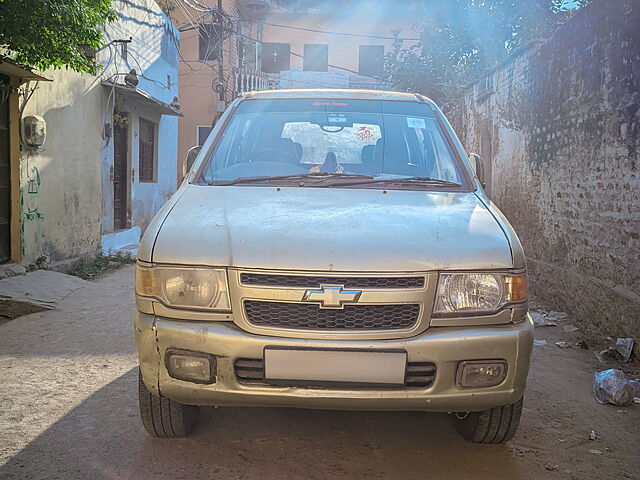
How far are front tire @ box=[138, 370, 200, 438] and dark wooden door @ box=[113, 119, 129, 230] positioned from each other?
27.7 ft

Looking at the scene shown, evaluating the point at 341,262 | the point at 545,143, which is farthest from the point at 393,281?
the point at 545,143

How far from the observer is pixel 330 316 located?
2334mm

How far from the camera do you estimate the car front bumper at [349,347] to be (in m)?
2.31

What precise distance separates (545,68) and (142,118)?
26.0ft

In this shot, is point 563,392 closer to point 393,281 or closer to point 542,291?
point 393,281

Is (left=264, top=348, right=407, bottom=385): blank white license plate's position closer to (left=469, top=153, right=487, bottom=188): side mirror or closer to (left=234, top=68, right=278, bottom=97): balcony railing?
(left=469, top=153, right=487, bottom=188): side mirror

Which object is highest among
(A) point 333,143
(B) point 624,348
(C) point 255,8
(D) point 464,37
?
(C) point 255,8

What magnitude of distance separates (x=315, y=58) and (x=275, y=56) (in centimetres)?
166

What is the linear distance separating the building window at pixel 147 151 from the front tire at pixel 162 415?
983 cm

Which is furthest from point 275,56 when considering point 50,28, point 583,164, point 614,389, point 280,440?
point 280,440

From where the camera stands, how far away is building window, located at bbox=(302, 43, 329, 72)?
81.6 feet

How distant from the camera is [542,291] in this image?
22.3ft

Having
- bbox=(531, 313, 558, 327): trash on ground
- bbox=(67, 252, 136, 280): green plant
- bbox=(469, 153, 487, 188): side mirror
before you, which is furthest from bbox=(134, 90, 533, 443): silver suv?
bbox=(67, 252, 136, 280): green plant

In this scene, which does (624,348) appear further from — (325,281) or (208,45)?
(208,45)
